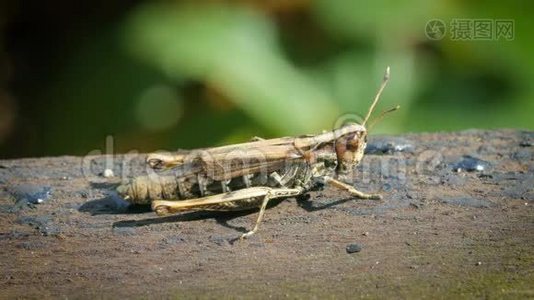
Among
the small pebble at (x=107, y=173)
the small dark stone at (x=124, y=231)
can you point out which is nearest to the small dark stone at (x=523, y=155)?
the small dark stone at (x=124, y=231)

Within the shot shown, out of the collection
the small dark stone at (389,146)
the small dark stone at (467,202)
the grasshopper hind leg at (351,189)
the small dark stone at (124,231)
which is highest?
the small dark stone at (389,146)

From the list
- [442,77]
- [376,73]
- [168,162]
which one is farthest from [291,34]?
[168,162]

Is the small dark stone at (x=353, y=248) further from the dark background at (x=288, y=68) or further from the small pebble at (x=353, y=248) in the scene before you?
the dark background at (x=288, y=68)

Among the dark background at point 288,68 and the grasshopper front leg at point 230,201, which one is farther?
the dark background at point 288,68

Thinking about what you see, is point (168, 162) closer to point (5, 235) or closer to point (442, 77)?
point (5, 235)

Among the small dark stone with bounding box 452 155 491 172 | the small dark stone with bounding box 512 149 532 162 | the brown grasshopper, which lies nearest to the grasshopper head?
the brown grasshopper

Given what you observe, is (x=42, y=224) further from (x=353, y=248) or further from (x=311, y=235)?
(x=353, y=248)

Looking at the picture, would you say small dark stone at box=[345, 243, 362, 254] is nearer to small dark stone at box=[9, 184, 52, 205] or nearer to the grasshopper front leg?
the grasshopper front leg

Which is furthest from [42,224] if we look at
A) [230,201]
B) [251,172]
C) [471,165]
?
[471,165]
